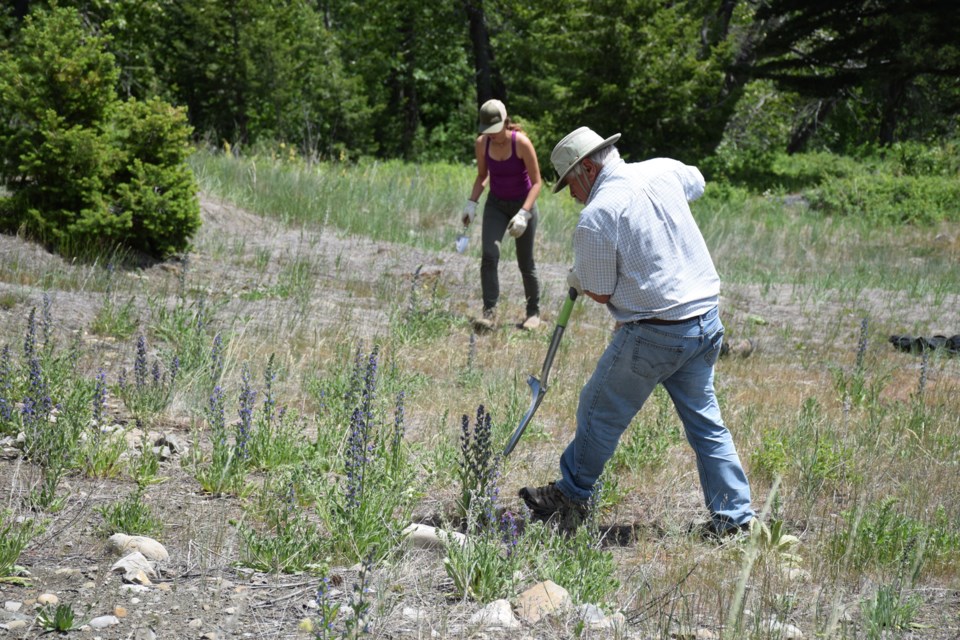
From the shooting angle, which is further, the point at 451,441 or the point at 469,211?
the point at 469,211

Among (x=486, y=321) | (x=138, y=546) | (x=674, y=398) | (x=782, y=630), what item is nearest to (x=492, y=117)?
(x=486, y=321)

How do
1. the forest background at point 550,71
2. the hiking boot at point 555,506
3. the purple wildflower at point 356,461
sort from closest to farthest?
the purple wildflower at point 356,461, the hiking boot at point 555,506, the forest background at point 550,71

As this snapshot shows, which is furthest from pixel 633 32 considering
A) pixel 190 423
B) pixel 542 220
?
pixel 190 423

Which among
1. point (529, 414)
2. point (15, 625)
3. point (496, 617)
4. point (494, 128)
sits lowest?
point (15, 625)

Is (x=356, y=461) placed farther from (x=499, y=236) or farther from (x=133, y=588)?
(x=499, y=236)

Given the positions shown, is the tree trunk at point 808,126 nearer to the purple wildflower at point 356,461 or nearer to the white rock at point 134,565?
the purple wildflower at point 356,461

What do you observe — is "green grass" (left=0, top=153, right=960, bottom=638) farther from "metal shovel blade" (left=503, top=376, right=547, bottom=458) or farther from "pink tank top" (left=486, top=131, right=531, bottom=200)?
"pink tank top" (left=486, top=131, right=531, bottom=200)

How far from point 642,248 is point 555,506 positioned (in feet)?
4.27

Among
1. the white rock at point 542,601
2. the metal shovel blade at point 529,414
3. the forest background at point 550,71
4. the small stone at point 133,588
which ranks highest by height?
the forest background at point 550,71

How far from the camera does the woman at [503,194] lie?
25.2ft

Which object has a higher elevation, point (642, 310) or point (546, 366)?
point (642, 310)

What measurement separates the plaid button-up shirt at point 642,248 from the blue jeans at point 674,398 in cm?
10

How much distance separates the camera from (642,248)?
13.1 ft

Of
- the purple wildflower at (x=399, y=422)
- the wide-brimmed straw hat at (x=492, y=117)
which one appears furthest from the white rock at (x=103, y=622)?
the wide-brimmed straw hat at (x=492, y=117)
